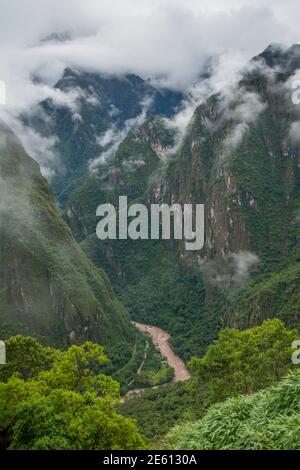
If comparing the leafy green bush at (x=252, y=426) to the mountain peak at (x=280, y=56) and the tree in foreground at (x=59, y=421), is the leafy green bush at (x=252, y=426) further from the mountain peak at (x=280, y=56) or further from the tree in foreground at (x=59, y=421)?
the mountain peak at (x=280, y=56)

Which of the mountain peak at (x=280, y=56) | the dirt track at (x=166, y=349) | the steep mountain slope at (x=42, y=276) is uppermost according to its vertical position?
the mountain peak at (x=280, y=56)

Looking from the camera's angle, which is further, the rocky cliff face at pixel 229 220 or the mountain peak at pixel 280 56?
the mountain peak at pixel 280 56

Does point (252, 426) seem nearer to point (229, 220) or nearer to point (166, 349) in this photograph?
point (166, 349)

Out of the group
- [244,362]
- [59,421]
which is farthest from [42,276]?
[59,421]

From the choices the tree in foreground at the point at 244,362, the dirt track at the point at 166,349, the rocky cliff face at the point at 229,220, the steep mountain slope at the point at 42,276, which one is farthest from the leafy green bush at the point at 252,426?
the rocky cliff face at the point at 229,220

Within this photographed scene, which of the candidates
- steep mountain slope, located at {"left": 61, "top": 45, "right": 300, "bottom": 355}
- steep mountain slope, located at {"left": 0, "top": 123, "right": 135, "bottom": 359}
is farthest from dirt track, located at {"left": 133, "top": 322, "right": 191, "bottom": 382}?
steep mountain slope, located at {"left": 0, "top": 123, "right": 135, "bottom": 359}

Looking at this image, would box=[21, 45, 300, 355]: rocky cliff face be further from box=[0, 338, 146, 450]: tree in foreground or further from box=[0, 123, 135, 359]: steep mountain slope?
box=[0, 338, 146, 450]: tree in foreground

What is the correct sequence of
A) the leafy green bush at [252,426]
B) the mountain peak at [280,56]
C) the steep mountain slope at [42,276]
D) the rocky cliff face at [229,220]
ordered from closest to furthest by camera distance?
the leafy green bush at [252,426] < the steep mountain slope at [42,276] < the rocky cliff face at [229,220] < the mountain peak at [280,56]

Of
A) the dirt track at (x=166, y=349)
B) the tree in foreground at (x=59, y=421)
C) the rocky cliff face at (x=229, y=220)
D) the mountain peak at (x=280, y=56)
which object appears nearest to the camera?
the tree in foreground at (x=59, y=421)
